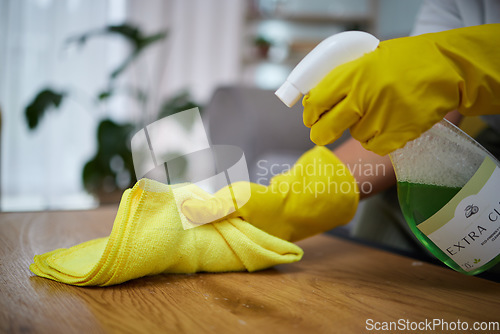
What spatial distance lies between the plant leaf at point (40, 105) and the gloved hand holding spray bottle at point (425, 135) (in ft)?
6.36

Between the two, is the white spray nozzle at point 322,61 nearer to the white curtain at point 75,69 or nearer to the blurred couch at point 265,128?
the blurred couch at point 265,128

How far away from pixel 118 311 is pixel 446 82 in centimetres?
30

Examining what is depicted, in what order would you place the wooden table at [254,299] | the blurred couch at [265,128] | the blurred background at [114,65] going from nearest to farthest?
the wooden table at [254,299] < the blurred couch at [265,128] < the blurred background at [114,65]

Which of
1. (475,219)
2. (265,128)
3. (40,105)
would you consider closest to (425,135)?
(475,219)

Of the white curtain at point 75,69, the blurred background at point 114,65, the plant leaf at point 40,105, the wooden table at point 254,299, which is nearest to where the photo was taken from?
the wooden table at point 254,299

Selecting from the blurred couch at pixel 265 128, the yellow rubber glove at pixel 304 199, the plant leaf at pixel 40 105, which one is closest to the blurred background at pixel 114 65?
the plant leaf at pixel 40 105

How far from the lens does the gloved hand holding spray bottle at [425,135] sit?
33 cm

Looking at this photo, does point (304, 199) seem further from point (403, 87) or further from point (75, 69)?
point (75, 69)

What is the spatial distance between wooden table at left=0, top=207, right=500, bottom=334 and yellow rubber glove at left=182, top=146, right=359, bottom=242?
44mm

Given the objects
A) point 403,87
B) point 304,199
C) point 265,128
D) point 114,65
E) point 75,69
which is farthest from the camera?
point 114,65

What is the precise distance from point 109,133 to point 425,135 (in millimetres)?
1848

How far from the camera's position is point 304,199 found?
0.49 metres

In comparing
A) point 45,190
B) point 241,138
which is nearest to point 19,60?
point 45,190

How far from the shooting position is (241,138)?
63.7 inches
